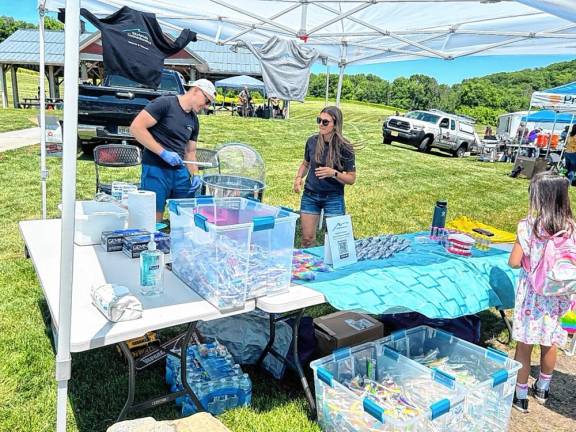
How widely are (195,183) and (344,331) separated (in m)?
1.86

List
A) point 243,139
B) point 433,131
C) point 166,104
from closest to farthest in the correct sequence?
point 166,104
point 243,139
point 433,131

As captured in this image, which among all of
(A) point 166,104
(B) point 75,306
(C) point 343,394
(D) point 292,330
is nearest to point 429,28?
(A) point 166,104

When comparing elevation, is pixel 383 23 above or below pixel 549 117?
below

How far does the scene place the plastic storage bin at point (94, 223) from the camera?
2.90 metres

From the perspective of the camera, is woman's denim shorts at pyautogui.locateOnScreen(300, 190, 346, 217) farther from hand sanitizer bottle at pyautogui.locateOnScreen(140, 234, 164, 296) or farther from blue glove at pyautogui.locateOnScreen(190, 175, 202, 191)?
hand sanitizer bottle at pyautogui.locateOnScreen(140, 234, 164, 296)

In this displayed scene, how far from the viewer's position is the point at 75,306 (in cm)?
209

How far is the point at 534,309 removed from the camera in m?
2.77

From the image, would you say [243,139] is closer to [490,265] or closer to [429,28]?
[429,28]

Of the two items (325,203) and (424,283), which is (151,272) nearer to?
(424,283)

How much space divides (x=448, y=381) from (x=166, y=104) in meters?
2.74

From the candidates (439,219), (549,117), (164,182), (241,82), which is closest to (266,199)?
(164,182)

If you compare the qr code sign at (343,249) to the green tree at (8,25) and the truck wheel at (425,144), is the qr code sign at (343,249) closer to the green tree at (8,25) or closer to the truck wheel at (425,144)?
the truck wheel at (425,144)

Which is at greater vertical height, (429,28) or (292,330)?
(429,28)

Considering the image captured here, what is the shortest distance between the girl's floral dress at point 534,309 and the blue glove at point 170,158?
2.42 meters
